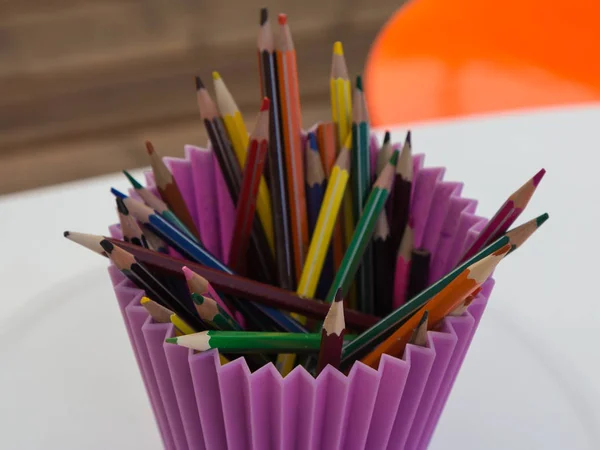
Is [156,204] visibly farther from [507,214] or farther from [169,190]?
[507,214]

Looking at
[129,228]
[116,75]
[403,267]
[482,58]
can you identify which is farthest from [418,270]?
[116,75]

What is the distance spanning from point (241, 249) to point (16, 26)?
3.12 feet

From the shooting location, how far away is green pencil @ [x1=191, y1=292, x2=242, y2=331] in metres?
0.18

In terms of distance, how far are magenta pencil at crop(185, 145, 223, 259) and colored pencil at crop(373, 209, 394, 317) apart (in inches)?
3.1

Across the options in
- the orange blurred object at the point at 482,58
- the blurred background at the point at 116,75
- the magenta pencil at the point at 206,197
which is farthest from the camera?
the blurred background at the point at 116,75

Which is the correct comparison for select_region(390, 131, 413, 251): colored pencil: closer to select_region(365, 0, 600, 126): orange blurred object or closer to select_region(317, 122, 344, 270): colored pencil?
select_region(317, 122, 344, 270): colored pencil

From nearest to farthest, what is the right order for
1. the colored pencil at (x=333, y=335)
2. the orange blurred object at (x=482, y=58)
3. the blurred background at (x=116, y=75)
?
the colored pencil at (x=333, y=335), the orange blurred object at (x=482, y=58), the blurred background at (x=116, y=75)

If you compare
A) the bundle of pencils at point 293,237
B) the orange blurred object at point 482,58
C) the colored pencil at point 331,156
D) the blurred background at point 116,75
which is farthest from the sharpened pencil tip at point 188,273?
the blurred background at point 116,75

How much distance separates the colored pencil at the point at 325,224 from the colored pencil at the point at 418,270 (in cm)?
3

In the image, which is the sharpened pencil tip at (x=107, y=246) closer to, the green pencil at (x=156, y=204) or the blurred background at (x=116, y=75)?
the green pencil at (x=156, y=204)

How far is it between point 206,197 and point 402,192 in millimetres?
90

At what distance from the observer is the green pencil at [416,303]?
0.20 m

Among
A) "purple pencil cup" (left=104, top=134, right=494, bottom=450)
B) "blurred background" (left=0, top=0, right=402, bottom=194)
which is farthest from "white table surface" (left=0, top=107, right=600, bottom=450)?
"blurred background" (left=0, top=0, right=402, bottom=194)

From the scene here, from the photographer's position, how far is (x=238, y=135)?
10.2 inches
